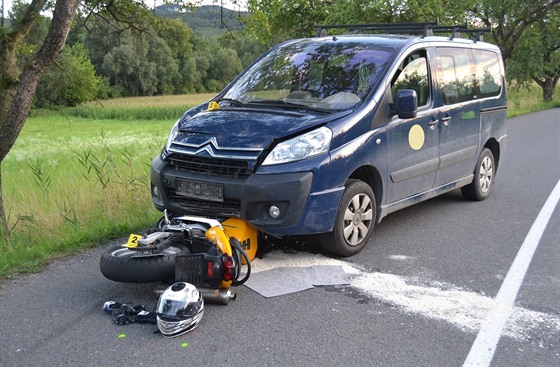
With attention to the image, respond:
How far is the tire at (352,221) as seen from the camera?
5238 mm

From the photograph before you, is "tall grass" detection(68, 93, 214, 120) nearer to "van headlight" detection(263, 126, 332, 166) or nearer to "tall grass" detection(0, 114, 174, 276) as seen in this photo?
"tall grass" detection(0, 114, 174, 276)

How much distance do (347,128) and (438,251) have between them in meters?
1.58

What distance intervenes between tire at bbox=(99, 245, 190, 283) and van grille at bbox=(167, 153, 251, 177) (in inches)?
37.1

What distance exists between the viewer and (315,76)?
609 centimetres

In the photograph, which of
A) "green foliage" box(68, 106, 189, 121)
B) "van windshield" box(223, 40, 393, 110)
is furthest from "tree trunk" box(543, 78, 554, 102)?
"van windshield" box(223, 40, 393, 110)

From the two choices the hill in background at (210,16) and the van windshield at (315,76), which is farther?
the hill in background at (210,16)

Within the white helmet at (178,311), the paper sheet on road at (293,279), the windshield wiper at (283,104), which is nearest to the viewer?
the white helmet at (178,311)

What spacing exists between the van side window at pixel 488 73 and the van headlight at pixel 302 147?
3.38 meters

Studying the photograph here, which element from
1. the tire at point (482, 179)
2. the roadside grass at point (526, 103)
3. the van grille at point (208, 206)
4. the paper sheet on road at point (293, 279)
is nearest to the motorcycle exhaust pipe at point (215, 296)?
the paper sheet on road at point (293, 279)

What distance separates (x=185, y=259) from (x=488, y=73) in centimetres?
541

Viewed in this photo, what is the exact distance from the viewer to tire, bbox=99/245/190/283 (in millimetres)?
4207

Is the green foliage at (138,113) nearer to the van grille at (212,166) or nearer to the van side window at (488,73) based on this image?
the van side window at (488,73)

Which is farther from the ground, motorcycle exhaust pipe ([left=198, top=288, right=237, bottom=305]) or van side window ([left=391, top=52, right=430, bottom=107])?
van side window ([left=391, top=52, right=430, bottom=107])

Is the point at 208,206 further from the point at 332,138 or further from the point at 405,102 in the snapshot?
the point at 405,102
